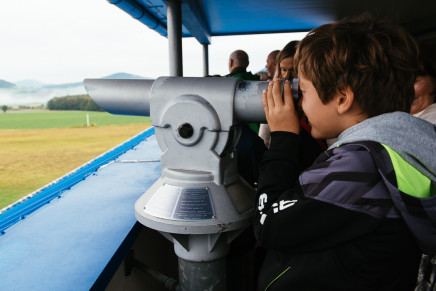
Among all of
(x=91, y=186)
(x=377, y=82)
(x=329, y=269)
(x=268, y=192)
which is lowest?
(x=91, y=186)

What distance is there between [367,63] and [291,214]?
1.08ft

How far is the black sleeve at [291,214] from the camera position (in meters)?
0.55

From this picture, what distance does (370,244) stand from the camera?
1.84 feet

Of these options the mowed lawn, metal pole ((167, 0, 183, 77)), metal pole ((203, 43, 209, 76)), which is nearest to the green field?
the mowed lawn

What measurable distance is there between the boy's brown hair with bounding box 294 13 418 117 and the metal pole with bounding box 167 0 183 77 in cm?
344

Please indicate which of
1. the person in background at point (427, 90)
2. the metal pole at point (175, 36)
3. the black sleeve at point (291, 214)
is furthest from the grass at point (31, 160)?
the person in background at point (427, 90)

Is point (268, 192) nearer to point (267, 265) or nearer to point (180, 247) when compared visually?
point (267, 265)

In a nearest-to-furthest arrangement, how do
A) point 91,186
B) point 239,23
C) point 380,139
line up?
1. point 380,139
2. point 91,186
3. point 239,23

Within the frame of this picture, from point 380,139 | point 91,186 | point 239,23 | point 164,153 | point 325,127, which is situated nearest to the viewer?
point 380,139

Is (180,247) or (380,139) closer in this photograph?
(380,139)

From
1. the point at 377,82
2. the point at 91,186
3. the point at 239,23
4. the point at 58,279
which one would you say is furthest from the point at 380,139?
the point at 239,23

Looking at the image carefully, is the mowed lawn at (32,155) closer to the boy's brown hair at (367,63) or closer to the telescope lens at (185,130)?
the telescope lens at (185,130)

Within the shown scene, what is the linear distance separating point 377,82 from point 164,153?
52 cm

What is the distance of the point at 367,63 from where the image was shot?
23.5 inches
